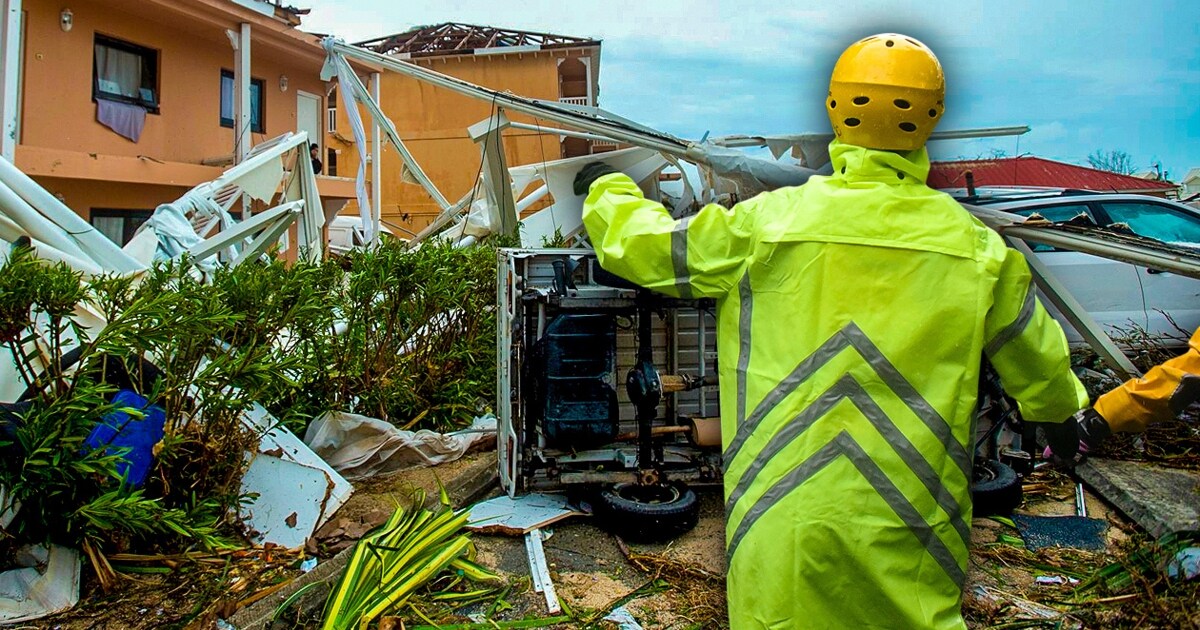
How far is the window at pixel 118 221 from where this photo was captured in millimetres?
13445

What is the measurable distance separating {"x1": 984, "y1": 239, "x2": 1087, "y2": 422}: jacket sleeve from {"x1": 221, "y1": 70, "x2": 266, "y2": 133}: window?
52.3 ft

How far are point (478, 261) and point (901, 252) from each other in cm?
437

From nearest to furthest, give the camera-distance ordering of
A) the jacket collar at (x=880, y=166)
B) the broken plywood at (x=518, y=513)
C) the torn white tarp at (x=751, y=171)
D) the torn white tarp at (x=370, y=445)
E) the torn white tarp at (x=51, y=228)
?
the jacket collar at (x=880, y=166) → the broken plywood at (x=518, y=513) → the torn white tarp at (x=370, y=445) → the torn white tarp at (x=51, y=228) → the torn white tarp at (x=751, y=171)

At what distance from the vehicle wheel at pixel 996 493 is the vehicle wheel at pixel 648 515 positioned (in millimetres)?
1469

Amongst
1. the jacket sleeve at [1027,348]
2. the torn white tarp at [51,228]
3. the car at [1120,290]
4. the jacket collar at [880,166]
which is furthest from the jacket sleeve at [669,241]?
the car at [1120,290]

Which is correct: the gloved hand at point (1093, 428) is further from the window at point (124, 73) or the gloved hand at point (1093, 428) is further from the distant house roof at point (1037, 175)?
the window at point (124, 73)

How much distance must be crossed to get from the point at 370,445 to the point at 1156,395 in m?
3.75

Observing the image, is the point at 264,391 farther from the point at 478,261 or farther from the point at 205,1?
the point at 205,1

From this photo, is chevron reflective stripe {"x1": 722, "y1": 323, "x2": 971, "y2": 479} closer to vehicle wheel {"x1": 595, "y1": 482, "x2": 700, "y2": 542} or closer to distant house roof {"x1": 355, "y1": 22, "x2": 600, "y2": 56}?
vehicle wheel {"x1": 595, "y1": 482, "x2": 700, "y2": 542}

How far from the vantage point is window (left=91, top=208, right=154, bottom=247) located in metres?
13.4

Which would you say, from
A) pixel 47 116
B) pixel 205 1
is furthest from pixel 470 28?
pixel 47 116

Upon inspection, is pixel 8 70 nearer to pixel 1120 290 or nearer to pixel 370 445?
pixel 370 445

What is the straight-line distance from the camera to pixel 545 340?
399 centimetres

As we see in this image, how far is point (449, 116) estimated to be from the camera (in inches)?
802
